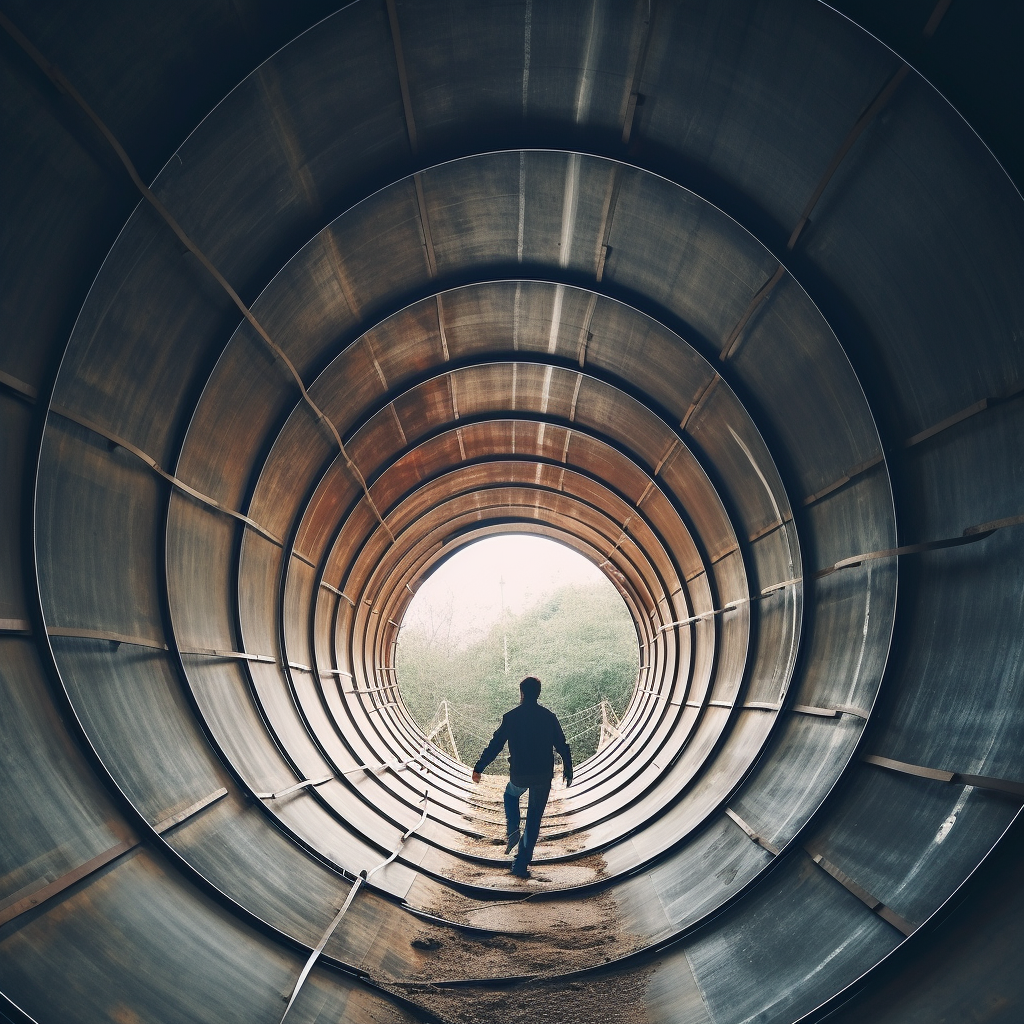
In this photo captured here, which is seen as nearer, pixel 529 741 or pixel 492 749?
pixel 529 741

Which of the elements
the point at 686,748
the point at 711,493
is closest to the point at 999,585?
the point at 711,493

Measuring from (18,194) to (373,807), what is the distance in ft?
26.3

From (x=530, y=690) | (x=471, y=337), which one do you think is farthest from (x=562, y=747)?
(x=471, y=337)

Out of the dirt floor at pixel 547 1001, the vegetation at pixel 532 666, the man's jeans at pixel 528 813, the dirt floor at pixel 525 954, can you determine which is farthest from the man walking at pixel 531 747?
the vegetation at pixel 532 666

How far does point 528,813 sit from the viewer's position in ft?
24.6

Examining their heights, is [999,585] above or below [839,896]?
above

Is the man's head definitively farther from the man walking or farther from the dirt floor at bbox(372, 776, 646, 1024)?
the dirt floor at bbox(372, 776, 646, 1024)

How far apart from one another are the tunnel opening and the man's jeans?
16.4 m

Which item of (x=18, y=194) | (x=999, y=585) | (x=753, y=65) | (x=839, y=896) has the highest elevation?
(x=753, y=65)

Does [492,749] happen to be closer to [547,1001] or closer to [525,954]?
[525,954]

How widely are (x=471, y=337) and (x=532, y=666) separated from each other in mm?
39946

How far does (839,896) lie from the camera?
15.8 feet

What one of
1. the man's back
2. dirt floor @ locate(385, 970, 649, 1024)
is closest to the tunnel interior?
dirt floor @ locate(385, 970, 649, 1024)

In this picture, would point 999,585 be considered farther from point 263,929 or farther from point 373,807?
point 373,807
